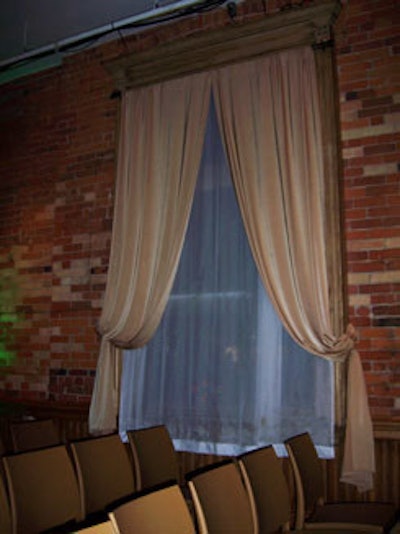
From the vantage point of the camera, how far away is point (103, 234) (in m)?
5.04

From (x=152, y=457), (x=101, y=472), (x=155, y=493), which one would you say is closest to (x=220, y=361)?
(x=152, y=457)

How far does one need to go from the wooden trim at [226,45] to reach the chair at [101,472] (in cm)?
293

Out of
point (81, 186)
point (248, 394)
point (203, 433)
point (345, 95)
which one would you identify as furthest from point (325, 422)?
point (81, 186)

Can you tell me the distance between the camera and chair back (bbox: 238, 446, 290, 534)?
2.71m

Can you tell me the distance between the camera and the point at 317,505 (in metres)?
3.47

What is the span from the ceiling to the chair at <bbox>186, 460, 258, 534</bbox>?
3672 mm

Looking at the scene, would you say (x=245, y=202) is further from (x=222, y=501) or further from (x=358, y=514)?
(x=222, y=501)

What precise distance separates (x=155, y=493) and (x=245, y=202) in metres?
2.56

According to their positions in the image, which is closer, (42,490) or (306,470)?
(42,490)

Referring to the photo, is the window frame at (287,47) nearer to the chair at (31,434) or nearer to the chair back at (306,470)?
the chair back at (306,470)

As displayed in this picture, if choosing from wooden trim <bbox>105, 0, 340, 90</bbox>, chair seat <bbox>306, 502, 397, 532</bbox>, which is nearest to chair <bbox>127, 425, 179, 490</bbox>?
chair seat <bbox>306, 502, 397, 532</bbox>

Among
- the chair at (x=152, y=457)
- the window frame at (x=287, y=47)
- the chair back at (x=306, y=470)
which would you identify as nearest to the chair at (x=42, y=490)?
the chair at (x=152, y=457)

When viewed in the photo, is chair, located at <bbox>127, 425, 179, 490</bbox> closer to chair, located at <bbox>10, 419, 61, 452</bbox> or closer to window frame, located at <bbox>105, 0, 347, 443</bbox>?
chair, located at <bbox>10, 419, 61, 452</bbox>

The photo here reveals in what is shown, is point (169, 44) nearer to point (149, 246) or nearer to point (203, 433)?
point (149, 246)
